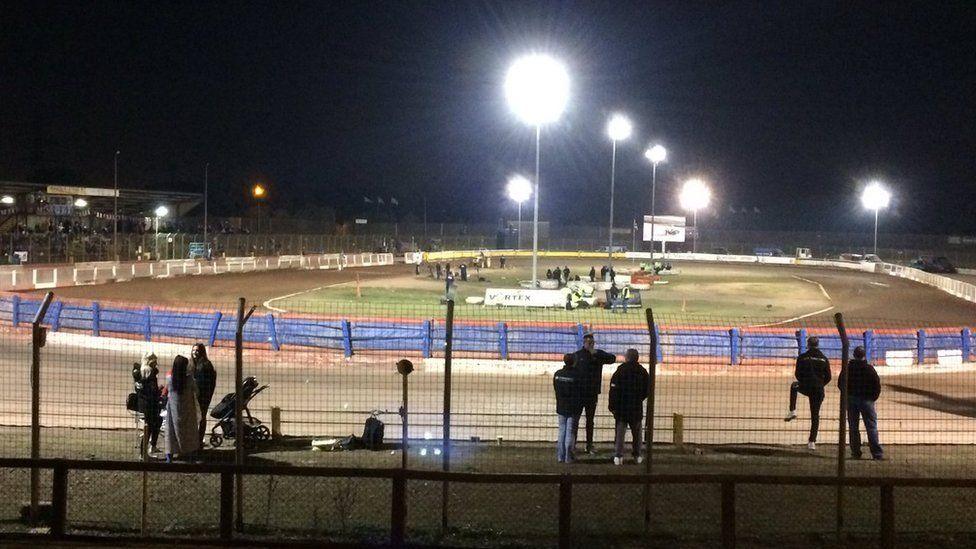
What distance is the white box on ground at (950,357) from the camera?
23.2 m

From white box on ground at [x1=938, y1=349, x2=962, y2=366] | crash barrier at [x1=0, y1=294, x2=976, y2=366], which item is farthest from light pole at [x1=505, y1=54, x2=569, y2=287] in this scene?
white box on ground at [x1=938, y1=349, x2=962, y2=366]

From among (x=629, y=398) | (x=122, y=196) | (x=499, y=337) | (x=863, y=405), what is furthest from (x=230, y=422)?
(x=122, y=196)

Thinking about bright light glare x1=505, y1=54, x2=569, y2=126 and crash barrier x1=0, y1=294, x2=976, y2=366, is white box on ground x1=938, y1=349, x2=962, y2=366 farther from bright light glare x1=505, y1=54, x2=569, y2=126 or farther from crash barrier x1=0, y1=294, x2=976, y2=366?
bright light glare x1=505, y1=54, x2=569, y2=126

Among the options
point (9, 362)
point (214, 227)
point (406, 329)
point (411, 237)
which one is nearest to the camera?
point (9, 362)

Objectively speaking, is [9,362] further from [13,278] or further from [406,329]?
[13,278]

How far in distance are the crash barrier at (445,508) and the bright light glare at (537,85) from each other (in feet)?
88.1

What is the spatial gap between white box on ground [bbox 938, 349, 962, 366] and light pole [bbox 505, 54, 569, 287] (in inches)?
618

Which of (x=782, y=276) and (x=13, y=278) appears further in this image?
(x=782, y=276)

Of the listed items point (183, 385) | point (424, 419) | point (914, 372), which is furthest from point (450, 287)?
point (183, 385)

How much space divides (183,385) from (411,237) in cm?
8583

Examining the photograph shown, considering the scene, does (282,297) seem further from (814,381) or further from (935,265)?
(935,265)

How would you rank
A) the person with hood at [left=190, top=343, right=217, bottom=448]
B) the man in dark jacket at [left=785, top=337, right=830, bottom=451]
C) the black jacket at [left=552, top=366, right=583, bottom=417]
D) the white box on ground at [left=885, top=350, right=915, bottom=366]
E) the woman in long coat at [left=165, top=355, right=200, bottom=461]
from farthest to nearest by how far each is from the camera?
1. the white box on ground at [left=885, top=350, right=915, bottom=366]
2. the man in dark jacket at [left=785, top=337, right=830, bottom=451]
3. the person with hood at [left=190, top=343, right=217, bottom=448]
4. the black jacket at [left=552, top=366, right=583, bottom=417]
5. the woman in long coat at [left=165, top=355, right=200, bottom=461]

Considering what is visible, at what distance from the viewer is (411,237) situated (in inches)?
3780

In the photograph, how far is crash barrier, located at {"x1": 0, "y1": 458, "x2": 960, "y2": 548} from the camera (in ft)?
23.3
